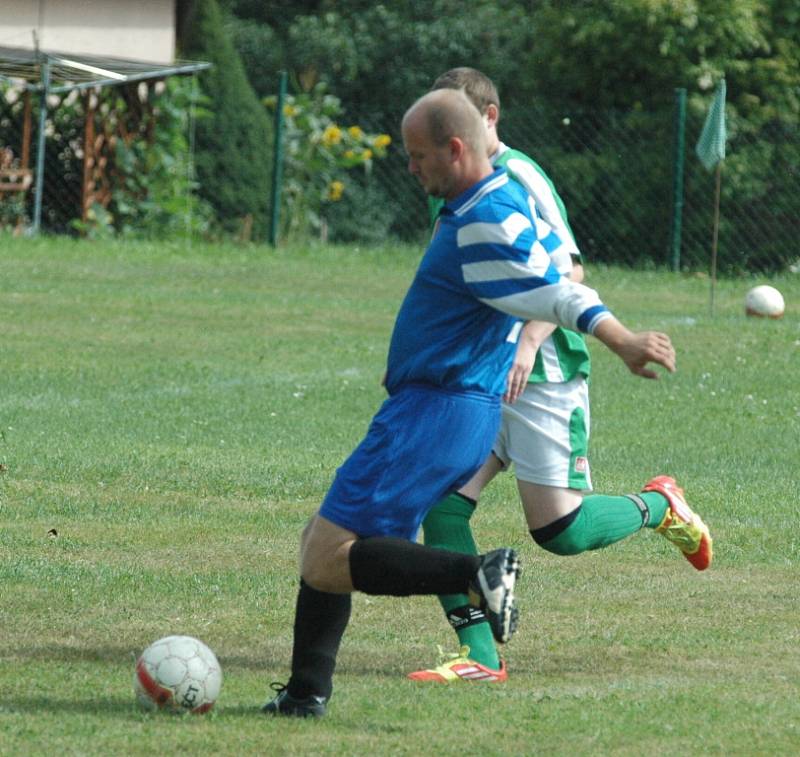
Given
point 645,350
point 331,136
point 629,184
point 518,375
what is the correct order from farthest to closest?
point 331,136 → point 629,184 → point 518,375 → point 645,350

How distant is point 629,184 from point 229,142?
5.19 meters

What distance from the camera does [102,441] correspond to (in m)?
10.4

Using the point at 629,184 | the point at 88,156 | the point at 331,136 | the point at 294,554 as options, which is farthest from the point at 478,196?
the point at 331,136

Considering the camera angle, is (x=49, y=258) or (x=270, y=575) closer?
(x=270, y=575)

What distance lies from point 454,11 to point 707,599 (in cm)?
2663

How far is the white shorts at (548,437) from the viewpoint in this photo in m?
6.01

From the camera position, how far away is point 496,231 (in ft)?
16.0

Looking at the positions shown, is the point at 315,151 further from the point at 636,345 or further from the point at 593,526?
the point at 636,345

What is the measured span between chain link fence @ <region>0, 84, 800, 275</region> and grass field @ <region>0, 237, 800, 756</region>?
6.00m

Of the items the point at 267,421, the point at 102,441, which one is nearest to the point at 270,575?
the point at 102,441

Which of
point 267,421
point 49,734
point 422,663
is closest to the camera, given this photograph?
point 49,734

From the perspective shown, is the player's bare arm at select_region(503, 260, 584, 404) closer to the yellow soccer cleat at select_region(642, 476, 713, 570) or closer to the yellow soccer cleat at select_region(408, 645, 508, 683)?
the yellow soccer cleat at select_region(408, 645, 508, 683)

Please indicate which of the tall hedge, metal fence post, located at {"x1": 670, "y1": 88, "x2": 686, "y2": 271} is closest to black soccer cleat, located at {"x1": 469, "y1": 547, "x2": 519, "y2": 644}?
metal fence post, located at {"x1": 670, "y1": 88, "x2": 686, "y2": 271}

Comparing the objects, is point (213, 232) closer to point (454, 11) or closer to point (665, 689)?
point (454, 11)
